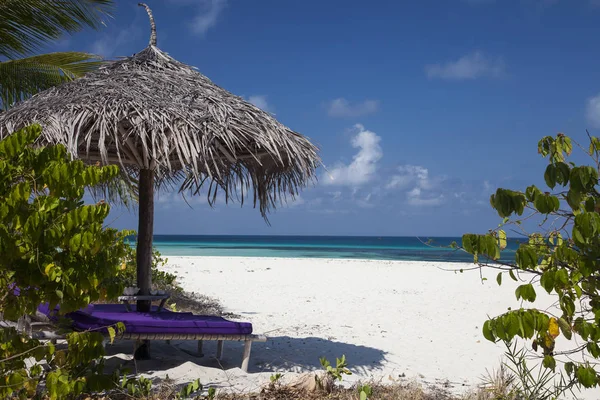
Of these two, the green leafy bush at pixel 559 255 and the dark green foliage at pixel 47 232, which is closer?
the green leafy bush at pixel 559 255

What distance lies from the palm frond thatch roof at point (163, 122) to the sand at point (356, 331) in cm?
142

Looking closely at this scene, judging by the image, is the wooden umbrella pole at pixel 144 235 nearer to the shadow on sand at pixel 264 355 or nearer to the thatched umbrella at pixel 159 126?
the thatched umbrella at pixel 159 126

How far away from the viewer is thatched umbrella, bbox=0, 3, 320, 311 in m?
3.85

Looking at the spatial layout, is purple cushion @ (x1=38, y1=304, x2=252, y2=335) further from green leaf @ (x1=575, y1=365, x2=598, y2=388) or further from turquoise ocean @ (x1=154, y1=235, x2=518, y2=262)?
turquoise ocean @ (x1=154, y1=235, x2=518, y2=262)

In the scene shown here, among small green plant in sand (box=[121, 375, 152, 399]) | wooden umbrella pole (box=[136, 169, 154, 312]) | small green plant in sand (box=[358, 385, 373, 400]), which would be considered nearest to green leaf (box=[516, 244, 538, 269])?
small green plant in sand (box=[358, 385, 373, 400])

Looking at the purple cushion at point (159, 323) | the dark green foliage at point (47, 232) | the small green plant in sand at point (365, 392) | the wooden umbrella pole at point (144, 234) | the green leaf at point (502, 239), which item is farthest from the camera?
the wooden umbrella pole at point (144, 234)

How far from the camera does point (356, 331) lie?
21.2ft

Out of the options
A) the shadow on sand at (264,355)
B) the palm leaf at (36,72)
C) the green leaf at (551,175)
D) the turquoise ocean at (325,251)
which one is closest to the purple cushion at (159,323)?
the shadow on sand at (264,355)

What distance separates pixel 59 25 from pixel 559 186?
7.38 m

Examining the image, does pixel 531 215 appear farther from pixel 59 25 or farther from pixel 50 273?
pixel 59 25

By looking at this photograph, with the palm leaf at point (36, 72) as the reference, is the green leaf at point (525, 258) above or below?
below

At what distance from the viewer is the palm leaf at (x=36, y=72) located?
7.55m

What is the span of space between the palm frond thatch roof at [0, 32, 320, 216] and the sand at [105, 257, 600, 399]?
142cm

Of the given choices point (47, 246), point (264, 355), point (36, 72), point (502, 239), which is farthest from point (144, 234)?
point (36, 72)
